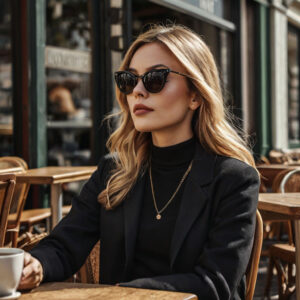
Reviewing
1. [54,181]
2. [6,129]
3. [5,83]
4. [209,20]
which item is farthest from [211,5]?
[54,181]

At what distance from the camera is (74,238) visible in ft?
6.47

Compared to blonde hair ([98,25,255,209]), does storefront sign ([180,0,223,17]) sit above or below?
above

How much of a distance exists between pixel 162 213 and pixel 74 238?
0.31m

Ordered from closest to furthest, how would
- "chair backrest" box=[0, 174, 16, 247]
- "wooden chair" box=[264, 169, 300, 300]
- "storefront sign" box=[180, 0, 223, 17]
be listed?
"chair backrest" box=[0, 174, 16, 247]
"wooden chair" box=[264, 169, 300, 300]
"storefront sign" box=[180, 0, 223, 17]

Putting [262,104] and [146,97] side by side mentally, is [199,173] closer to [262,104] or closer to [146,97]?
[146,97]

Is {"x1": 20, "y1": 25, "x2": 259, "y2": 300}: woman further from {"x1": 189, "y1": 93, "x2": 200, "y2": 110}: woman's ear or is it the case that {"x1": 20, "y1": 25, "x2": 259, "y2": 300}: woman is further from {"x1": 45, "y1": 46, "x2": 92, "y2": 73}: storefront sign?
{"x1": 45, "y1": 46, "x2": 92, "y2": 73}: storefront sign

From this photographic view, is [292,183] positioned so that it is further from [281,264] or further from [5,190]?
[5,190]

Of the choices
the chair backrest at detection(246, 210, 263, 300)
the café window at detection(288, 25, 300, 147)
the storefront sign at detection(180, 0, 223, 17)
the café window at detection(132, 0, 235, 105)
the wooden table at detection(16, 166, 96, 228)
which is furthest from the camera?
the café window at detection(288, 25, 300, 147)

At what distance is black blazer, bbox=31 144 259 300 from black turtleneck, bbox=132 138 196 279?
1.3 inches

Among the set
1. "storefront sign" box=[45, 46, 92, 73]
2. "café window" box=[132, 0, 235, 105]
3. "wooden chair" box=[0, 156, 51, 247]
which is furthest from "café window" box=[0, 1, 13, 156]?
"café window" box=[132, 0, 235, 105]

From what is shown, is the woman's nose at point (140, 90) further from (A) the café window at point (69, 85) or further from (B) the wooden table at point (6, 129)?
(A) the café window at point (69, 85)

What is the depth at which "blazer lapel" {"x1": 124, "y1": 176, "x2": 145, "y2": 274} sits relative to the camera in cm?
191

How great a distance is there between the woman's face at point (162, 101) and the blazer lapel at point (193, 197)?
13 centimetres

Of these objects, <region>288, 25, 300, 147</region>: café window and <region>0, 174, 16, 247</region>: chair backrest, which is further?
<region>288, 25, 300, 147</region>: café window
